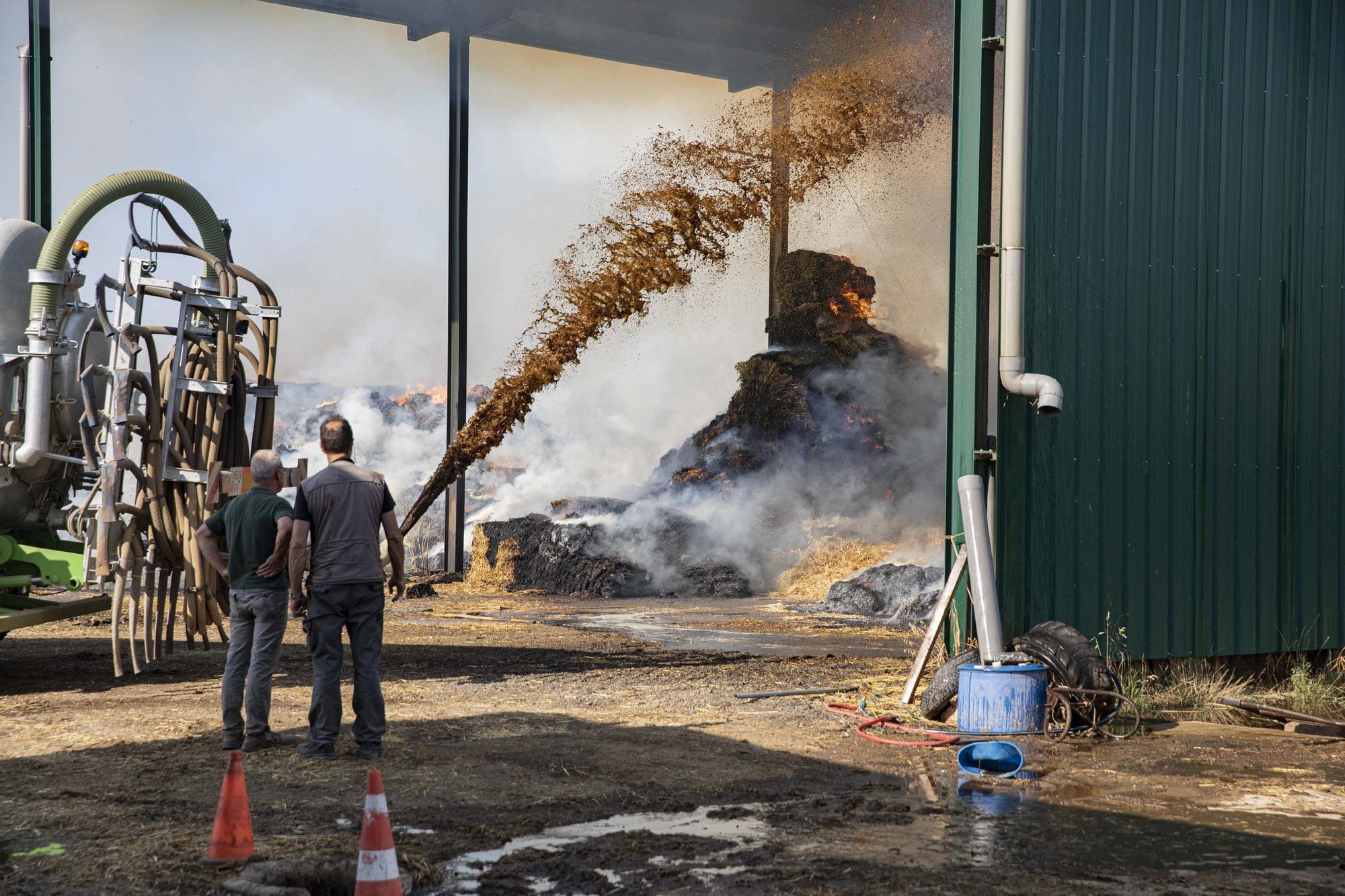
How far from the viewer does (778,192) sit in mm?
22125

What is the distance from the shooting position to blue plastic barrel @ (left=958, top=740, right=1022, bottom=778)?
22.2ft

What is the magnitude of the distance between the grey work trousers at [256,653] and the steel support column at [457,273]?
12.9 metres

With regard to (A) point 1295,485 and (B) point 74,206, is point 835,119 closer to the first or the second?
(A) point 1295,485

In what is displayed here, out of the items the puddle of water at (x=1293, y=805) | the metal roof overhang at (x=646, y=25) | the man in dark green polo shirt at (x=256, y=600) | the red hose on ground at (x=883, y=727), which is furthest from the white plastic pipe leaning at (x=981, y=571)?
the metal roof overhang at (x=646, y=25)

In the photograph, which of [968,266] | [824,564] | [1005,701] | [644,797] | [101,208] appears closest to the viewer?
[644,797]

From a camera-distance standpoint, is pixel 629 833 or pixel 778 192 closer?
pixel 629 833

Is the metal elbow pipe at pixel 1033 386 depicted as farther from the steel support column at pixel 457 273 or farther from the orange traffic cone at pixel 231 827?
the steel support column at pixel 457 273

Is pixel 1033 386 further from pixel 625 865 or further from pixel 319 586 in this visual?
pixel 625 865

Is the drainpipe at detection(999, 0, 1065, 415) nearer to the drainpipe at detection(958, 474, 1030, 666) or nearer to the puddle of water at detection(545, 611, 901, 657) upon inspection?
the drainpipe at detection(958, 474, 1030, 666)

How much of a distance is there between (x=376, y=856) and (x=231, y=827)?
101cm

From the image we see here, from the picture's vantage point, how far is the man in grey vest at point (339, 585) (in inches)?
271

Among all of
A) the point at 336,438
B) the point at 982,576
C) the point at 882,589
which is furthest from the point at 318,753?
the point at 882,589

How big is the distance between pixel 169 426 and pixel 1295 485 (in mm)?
9108

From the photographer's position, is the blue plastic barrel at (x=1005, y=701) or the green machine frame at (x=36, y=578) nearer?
the blue plastic barrel at (x=1005, y=701)
